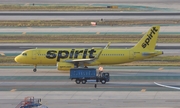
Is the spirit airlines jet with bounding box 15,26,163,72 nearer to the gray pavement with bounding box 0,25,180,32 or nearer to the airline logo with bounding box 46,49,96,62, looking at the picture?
the airline logo with bounding box 46,49,96,62

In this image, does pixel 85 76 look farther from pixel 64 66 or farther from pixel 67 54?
pixel 67 54

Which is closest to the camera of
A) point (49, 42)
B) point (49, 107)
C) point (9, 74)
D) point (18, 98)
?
point (49, 107)

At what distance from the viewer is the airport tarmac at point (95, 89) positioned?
70.6 metres

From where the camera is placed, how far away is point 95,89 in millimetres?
78688

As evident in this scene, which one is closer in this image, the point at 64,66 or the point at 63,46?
the point at 64,66

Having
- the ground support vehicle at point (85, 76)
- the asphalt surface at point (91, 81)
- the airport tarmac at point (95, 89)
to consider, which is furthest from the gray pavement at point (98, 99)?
the ground support vehicle at point (85, 76)

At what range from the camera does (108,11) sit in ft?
504

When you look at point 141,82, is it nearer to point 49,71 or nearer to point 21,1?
point 49,71

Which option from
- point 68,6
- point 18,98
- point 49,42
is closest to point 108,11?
point 68,6

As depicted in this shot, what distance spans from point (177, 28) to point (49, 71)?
44.6 metres

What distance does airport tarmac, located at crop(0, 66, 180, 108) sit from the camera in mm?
70625

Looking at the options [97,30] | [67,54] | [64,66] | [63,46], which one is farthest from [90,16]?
[64,66]

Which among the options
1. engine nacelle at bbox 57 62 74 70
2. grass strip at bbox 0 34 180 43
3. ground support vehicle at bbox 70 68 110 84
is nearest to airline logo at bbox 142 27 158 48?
engine nacelle at bbox 57 62 74 70

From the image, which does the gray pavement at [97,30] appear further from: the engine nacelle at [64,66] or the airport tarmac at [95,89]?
the engine nacelle at [64,66]
